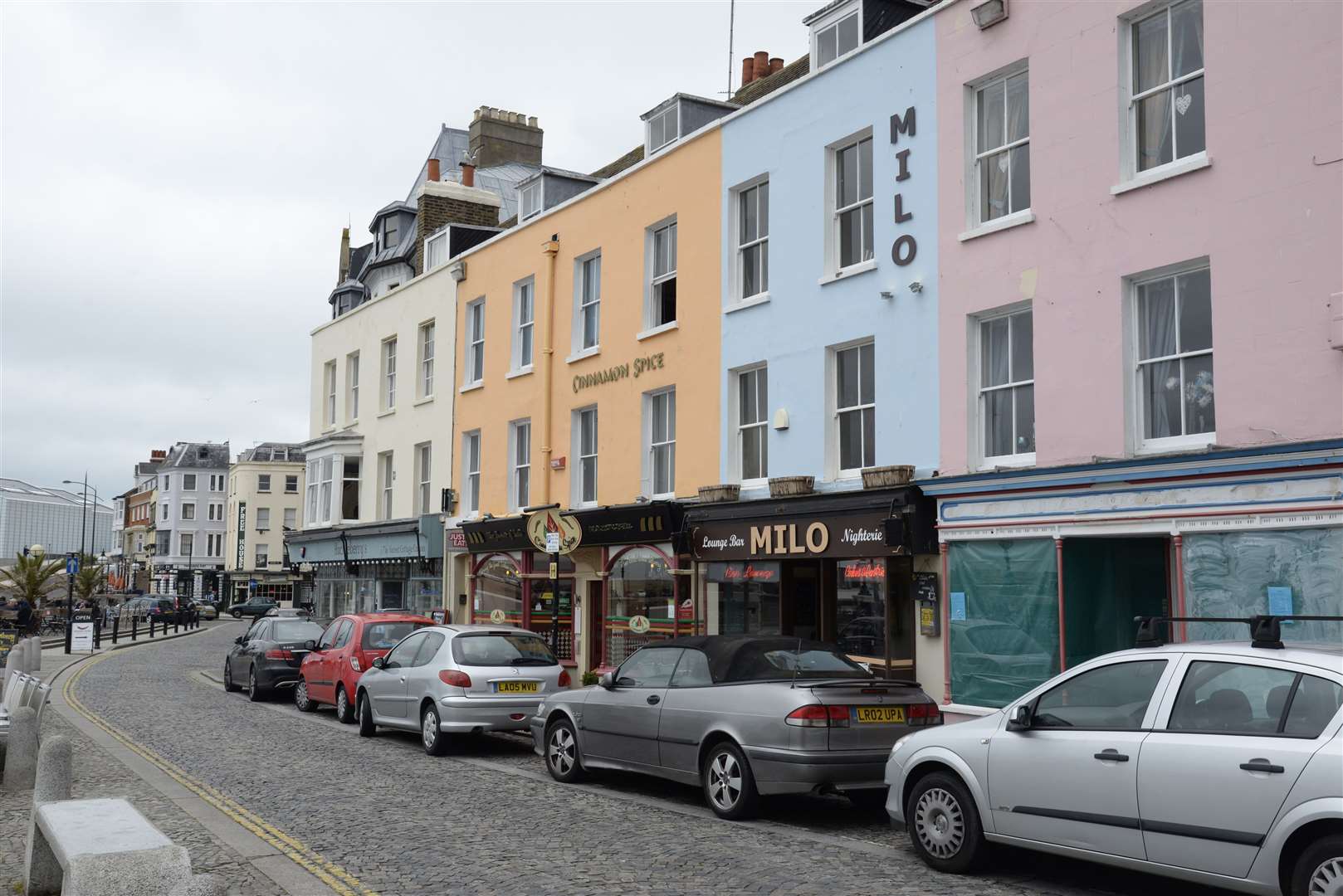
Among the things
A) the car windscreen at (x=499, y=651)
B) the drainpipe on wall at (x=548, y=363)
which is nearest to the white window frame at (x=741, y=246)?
the drainpipe on wall at (x=548, y=363)

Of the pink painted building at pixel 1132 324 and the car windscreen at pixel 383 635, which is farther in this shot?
the car windscreen at pixel 383 635

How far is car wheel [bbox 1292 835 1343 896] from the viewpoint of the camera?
19.3 feet

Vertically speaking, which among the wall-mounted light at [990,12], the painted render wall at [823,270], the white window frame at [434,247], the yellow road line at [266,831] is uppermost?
the white window frame at [434,247]

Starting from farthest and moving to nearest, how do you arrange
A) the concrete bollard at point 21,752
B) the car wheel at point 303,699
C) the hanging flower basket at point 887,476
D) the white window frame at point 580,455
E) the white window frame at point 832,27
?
1. the white window frame at point 580,455
2. the car wheel at point 303,699
3. the white window frame at point 832,27
4. the hanging flower basket at point 887,476
5. the concrete bollard at point 21,752

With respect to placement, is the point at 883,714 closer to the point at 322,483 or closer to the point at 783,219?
the point at 783,219

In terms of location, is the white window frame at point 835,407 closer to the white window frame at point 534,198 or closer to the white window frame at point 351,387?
the white window frame at point 534,198

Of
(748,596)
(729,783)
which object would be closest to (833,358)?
(748,596)

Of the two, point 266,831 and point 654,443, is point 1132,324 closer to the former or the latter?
point 654,443

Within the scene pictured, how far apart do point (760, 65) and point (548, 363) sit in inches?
313

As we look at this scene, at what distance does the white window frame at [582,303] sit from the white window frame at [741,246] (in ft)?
13.4

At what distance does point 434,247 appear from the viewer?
29609 millimetres

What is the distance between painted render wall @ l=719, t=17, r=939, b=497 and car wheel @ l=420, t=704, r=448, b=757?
5.90 metres

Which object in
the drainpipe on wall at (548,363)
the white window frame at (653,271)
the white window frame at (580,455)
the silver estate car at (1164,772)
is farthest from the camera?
the drainpipe on wall at (548,363)

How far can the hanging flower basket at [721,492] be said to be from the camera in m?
18.0
